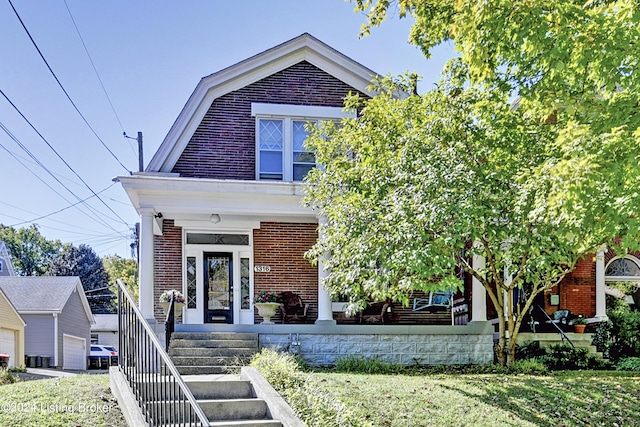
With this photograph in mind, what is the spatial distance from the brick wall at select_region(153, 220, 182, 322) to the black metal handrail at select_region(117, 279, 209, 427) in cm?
658

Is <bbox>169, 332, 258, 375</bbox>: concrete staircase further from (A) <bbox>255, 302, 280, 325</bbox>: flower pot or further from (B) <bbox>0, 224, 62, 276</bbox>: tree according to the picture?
(B) <bbox>0, 224, 62, 276</bbox>: tree

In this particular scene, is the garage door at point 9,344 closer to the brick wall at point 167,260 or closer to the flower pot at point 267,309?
the brick wall at point 167,260

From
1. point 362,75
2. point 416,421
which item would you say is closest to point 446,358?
point 416,421

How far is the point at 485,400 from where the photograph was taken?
25.0ft

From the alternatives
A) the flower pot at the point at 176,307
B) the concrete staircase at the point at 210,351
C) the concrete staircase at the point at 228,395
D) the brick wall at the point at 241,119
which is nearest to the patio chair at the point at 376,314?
the concrete staircase at the point at 210,351

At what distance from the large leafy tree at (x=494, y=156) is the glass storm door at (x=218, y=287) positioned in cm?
336

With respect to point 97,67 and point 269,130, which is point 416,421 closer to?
point 269,130

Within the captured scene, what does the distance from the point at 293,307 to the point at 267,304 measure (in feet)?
3.37

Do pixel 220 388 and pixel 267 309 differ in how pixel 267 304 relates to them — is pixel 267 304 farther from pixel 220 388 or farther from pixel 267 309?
pixel 220 388

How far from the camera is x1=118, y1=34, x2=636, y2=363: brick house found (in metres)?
13.2

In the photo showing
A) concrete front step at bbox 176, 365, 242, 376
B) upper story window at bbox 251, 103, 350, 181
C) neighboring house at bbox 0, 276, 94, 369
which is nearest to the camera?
concrete front step at bbox 176, 365, 242, 376

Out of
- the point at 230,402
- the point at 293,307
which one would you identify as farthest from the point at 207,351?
the point at 230,402

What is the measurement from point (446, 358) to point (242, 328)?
4395 millimetres

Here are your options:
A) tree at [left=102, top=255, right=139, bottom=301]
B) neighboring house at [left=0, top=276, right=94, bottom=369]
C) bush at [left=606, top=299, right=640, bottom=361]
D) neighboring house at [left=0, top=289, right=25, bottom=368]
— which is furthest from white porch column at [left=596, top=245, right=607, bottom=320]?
tree at [left=102, top=255, right=139, bottom=301]
